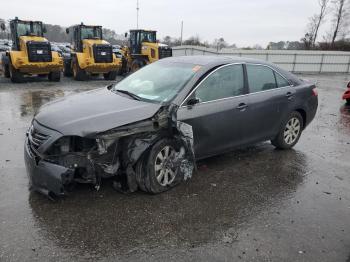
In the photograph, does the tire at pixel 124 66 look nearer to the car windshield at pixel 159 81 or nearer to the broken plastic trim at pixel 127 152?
the car windshield at pixel 159 81

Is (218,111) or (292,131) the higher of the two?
(218,111)

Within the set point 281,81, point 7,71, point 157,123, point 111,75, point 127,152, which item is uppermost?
point 281,81

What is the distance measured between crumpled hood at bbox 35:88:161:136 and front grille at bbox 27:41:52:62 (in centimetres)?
1159

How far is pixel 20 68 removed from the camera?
14438mm

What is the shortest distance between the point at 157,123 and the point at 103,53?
43.6 ft

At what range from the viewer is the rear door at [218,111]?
4434 mm

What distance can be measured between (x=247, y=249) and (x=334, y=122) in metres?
6.93

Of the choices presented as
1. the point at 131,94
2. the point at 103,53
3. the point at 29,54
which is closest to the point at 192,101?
the point at 131,94

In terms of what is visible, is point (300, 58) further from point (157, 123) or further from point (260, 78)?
point (157, 123)

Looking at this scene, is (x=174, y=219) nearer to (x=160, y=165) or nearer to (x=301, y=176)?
(x=160, y=165)

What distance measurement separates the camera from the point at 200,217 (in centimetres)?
372

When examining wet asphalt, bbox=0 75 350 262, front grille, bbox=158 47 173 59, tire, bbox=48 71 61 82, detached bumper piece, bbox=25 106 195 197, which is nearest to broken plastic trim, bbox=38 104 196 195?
detached bumper piece, bbox=25 106 195 197

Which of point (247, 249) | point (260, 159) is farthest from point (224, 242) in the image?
point (260, 159)

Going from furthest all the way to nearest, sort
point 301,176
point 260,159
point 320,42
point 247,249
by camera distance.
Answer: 1. point 320,42
2. point 260,159
3. point 301,176
4. point 247,249
